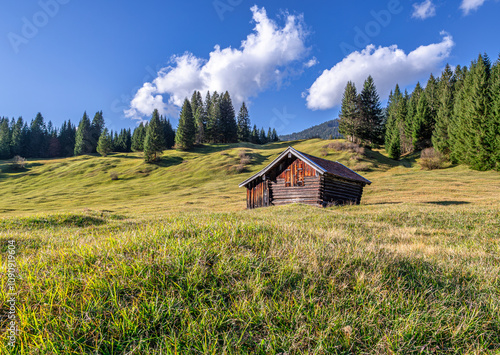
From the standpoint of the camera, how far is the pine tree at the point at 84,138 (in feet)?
337

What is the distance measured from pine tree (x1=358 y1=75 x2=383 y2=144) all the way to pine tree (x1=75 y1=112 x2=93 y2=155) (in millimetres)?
104997

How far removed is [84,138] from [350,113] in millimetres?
102631

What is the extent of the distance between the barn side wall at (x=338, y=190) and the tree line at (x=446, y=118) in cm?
3647

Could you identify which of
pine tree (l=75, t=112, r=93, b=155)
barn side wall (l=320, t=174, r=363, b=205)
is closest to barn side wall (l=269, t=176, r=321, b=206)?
barn side wall (l=320, t=174, r=363, b=205)

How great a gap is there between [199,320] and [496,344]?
274 centimetres

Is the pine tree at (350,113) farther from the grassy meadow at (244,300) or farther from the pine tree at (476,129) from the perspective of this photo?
the grassy meadow at (244,300)

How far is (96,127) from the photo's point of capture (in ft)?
360

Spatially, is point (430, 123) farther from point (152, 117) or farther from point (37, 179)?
point (37, 179)

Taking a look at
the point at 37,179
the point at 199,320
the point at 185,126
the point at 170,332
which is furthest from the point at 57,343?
→ the point at 185,126

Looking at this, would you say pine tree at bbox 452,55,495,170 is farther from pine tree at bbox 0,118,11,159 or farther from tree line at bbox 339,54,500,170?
pine tree at bbox 0,118,11,159

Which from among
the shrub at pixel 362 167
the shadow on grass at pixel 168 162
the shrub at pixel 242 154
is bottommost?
the shrub at pixel 362 167

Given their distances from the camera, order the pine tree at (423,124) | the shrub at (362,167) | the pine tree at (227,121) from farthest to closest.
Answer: the pine tree at (227,121), the pine tree at (423,124), the shrub at (362,167)

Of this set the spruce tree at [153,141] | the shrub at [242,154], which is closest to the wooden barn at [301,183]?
the shrub at [242,154]

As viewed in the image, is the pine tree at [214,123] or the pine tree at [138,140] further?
the pine tree at [214,123]
